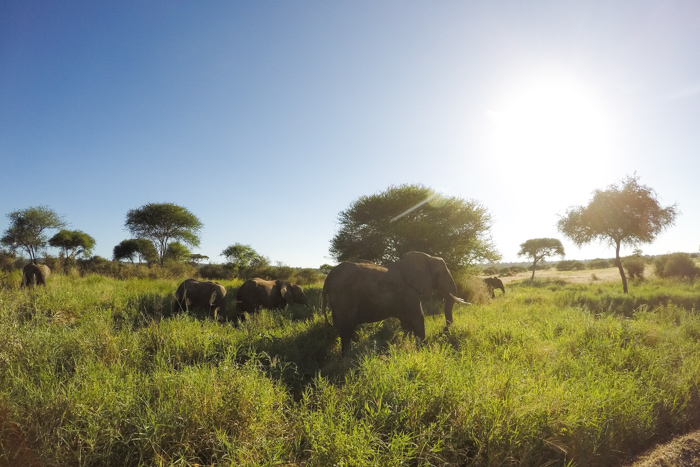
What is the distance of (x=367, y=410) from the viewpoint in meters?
3.01

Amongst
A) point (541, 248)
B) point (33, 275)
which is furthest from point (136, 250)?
point (541, 248)

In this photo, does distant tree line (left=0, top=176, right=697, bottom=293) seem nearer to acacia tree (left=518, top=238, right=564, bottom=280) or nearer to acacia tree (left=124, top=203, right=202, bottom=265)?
acacia tree (left=124, top=203, right=202, bottom=265)

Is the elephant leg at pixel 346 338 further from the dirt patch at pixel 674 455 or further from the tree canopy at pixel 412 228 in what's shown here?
the tree canopy at pixel 412 228

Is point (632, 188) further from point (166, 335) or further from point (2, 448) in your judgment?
point (2, 448)

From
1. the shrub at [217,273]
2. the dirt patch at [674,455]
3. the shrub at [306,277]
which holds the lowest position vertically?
the dirt patch at [674,455]

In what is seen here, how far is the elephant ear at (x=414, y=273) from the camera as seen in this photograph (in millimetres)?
6270

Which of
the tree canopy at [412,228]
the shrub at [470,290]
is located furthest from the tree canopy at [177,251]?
the shrub at [470,290]

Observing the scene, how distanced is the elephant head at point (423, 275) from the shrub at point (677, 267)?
2798 cm

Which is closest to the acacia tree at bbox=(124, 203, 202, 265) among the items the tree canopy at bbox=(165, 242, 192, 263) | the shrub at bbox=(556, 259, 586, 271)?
the tree canopy at bbox=(165, 242, 192, 263)

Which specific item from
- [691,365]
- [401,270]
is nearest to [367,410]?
[401,270]

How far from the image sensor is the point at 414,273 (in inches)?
251

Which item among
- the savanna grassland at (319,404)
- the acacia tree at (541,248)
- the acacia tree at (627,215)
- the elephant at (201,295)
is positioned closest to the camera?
the savanna grassland at (319,404)

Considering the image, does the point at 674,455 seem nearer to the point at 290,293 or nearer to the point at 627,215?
the point at 290,293

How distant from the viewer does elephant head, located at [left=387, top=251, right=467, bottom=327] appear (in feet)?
20.6
